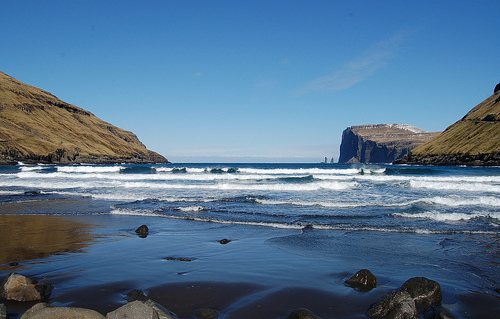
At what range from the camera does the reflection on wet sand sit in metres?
7.10

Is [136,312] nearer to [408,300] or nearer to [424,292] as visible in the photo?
[408,300]

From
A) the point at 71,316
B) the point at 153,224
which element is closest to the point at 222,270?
the point at 71,316

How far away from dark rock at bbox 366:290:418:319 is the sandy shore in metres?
0.18

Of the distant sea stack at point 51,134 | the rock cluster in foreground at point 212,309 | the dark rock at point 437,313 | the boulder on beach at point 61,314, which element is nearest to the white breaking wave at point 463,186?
the rock cluster in foreground at point 212,309

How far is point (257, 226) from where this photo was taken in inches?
425

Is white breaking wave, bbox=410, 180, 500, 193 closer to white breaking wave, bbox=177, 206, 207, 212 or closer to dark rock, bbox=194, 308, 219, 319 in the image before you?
white breaking wave, bbox=177, 206, 207, 212

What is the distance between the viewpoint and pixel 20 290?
4.32 m

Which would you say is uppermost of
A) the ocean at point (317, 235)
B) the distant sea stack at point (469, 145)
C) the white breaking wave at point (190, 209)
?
the distant sea stack at point (469, 145)

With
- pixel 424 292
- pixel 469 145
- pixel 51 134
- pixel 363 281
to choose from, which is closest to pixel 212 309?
pixel 363 281

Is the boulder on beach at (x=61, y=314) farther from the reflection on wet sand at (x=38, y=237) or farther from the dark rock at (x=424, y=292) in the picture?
the dark rock at (x=424, y=292)

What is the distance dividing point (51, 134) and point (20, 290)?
10953cm

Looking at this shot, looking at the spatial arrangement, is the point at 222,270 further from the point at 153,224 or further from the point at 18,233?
the point at 18,233

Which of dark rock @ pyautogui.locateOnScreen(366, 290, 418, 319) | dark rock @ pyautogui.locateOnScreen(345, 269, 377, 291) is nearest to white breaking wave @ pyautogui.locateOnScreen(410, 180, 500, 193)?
dark rock @ pyautogui.locateOnScreen(345, 269, 377, 291)

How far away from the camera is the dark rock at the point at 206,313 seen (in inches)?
152
